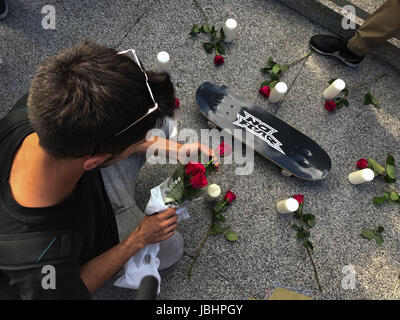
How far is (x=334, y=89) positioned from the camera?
232 centimetres

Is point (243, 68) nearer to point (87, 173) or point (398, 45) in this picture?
point (398, 45)

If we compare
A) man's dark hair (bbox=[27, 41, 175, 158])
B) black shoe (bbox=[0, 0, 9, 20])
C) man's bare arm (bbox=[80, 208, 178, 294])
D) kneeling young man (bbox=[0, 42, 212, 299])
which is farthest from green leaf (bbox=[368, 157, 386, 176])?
black shoe (bbox=[0, 0, 9, 20])

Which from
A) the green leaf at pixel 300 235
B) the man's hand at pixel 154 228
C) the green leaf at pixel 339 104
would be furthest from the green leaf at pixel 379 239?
the man's hand at pixel 154 228

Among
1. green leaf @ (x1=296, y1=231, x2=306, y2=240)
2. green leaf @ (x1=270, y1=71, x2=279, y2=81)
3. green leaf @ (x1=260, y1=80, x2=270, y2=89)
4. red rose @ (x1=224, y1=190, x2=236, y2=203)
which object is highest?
green leaf @ (x1=270, y1=71, x2=279, y2=81)

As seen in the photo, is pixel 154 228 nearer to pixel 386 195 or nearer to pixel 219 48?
pixel 219 48

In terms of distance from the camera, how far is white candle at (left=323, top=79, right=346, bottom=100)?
7.50ft

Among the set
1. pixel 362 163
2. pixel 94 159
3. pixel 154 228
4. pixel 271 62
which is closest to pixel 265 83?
pixel 271 62

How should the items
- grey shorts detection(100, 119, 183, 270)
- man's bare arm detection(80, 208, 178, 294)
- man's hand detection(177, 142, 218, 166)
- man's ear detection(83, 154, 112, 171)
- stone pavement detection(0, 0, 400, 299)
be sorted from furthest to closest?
stone pavement detection(0, 0, 400, 299)
man's hand detection(177, 142, 218, 166)
grey shorts detection(100, 119, 183, 270)
man's bare arm detection(80, 208, 178, 294)
man's ear detection(83, 154, 112, 171)

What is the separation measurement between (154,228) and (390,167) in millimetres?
1724

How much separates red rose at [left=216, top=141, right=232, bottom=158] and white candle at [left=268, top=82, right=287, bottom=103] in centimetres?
49

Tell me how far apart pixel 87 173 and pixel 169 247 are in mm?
660

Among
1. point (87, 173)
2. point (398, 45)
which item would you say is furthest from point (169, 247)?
point (398, 45)

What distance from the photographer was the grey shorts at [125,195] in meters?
1.69

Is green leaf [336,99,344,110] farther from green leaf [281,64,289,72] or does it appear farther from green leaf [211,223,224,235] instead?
green leaf [211,223,224,235]
